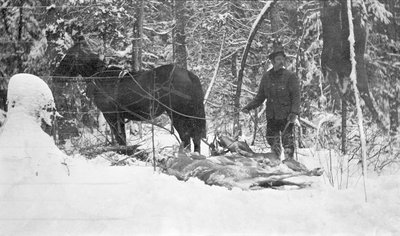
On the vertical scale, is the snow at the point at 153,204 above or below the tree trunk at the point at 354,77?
below

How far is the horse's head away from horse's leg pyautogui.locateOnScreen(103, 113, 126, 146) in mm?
749

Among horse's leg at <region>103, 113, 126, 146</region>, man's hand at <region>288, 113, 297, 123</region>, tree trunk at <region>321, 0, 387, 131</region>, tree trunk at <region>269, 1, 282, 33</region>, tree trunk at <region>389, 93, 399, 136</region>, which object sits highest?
tree trunk at <region>269, 1, 282, 33</region>

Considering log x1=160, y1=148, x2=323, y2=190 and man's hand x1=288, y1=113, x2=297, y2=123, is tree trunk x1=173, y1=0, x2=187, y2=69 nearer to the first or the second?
man's hand x1=288, y1=113, x2=297, y2=123

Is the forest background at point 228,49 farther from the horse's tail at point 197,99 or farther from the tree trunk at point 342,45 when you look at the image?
the horse's tail at point 197,99

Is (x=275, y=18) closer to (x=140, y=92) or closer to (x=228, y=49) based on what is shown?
(x=228, y=49)

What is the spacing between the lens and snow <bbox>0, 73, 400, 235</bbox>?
2482 millimetres

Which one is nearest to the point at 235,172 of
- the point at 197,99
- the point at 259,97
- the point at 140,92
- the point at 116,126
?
the point at 259,97

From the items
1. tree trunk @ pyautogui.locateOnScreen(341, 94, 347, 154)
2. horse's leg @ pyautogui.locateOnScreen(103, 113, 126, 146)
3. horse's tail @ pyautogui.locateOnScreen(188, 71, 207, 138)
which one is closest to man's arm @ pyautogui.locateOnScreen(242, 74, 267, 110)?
tree trunk @ pyautogui.locateOnScreen(341, 94, 347, 154)

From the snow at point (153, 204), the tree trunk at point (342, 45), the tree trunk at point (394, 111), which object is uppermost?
the tree trunk at point (342, 45)

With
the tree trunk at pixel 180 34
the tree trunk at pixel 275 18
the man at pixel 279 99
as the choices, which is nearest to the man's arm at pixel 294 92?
the man at pixel 279 99

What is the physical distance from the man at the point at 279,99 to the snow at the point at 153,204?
125 cm

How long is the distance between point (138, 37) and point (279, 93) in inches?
125

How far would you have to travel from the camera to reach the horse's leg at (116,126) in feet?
20.1

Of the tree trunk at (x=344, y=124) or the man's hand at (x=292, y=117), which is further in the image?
the man's hand at (x=292, y=117)
